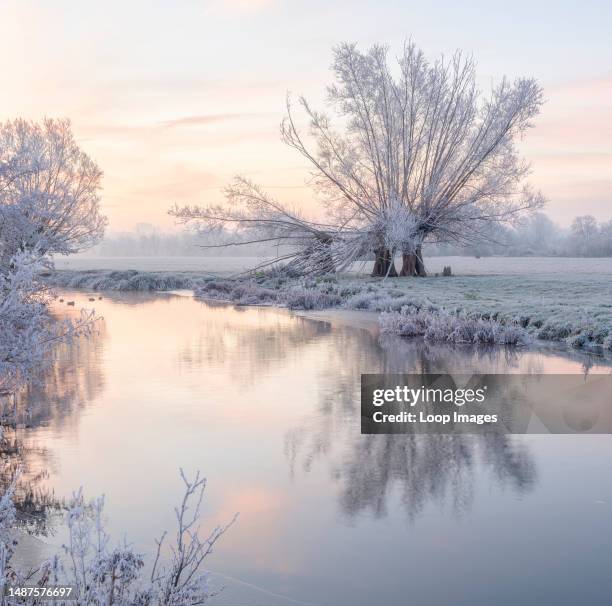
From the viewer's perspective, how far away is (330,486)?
7.11 metres

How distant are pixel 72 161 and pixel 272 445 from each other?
108 feet

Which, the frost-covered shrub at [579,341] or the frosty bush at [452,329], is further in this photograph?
the frosty bush at [452,329]

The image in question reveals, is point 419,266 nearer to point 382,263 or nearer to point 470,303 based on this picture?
point 382,263

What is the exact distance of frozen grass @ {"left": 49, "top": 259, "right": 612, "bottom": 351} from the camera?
56.3 ft

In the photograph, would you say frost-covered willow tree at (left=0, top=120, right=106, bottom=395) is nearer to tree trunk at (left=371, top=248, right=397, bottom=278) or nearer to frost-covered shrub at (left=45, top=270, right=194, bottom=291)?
tree trunk at (left=371, top=248, right=397, bottom=278)

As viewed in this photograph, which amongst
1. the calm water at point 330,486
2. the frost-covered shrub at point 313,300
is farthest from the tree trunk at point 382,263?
the calm water at point 330,486

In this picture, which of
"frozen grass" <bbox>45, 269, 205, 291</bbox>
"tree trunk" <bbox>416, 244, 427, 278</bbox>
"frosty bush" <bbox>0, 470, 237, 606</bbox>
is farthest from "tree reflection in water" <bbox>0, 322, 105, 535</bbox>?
"frozen grass" <bbox>45, 269, 205, 291</bbox>

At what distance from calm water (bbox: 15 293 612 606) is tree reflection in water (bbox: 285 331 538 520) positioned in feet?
0.08

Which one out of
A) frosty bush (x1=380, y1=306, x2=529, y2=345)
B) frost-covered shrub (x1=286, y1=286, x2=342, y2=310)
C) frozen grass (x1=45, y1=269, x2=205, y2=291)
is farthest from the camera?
frozen grass (x1=45, y1=269, x2=205, y2=291)

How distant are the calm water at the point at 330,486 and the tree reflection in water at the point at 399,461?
0.03 metres

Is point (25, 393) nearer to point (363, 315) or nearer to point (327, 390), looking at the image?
point (327, 390)

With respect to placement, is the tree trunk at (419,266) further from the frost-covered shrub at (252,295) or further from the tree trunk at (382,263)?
the frost-covered shrub at (252,295)

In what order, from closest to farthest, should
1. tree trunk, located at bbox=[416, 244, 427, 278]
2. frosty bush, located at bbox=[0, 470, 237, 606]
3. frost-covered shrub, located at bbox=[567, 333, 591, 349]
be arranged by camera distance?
frosty bush, located at bbox=[0, 470, 237, 606]
frost-covered shrub, located at bbox=[567, 333, 591, 349]
tree trunk, located at bbox=[416, 244, 427, 278]

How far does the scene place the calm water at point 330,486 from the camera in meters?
5.20
